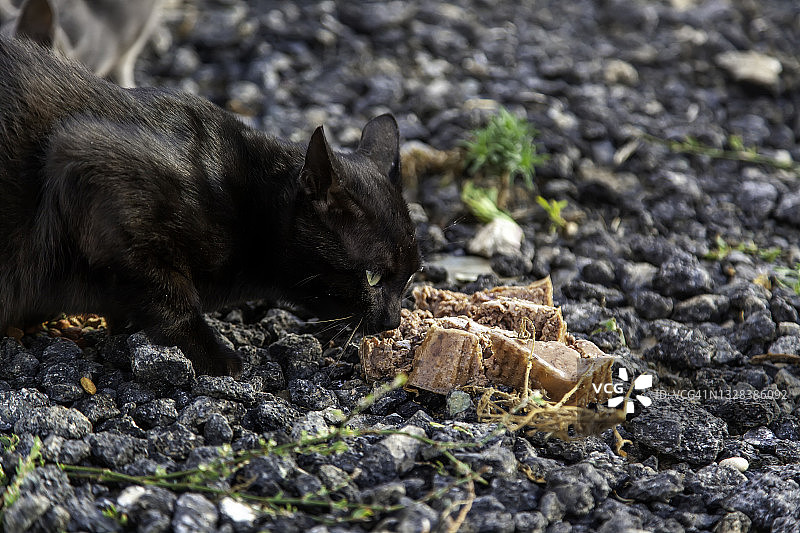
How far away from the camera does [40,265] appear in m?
2.56

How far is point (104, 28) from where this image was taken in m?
4.31

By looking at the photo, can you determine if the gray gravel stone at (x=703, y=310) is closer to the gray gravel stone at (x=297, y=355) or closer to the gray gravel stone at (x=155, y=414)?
the gray gravel stone at (x=297, y=355)

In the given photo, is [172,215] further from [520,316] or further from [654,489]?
[654,489]

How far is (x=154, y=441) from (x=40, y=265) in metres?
0.72

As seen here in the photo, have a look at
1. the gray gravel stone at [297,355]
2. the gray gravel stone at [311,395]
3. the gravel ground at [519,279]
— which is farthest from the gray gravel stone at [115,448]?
the gray gravel stone at [297,355]

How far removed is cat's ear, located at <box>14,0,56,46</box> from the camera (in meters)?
3.66

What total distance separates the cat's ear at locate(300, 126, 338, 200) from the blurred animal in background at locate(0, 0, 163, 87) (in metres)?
1.76

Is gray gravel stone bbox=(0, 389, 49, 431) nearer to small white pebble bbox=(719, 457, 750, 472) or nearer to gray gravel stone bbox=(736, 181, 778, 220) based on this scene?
small white pebble bbox=(719, 457, 750, 472)

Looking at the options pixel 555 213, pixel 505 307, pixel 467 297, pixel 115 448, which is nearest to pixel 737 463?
pixel 505 307

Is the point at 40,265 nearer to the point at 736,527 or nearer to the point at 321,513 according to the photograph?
the point at 321,513

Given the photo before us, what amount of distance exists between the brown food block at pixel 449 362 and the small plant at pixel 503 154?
57.3 inches

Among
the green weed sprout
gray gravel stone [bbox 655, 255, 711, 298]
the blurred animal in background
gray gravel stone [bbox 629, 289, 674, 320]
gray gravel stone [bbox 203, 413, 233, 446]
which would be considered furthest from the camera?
the blurred animal in background

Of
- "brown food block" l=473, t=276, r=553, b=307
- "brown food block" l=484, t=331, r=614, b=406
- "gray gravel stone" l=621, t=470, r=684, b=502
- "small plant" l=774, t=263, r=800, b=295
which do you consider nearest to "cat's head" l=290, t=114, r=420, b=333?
"brown food block" l=473, t=276, r=553, b=307

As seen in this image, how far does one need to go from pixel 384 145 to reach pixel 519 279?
75 centimetres
